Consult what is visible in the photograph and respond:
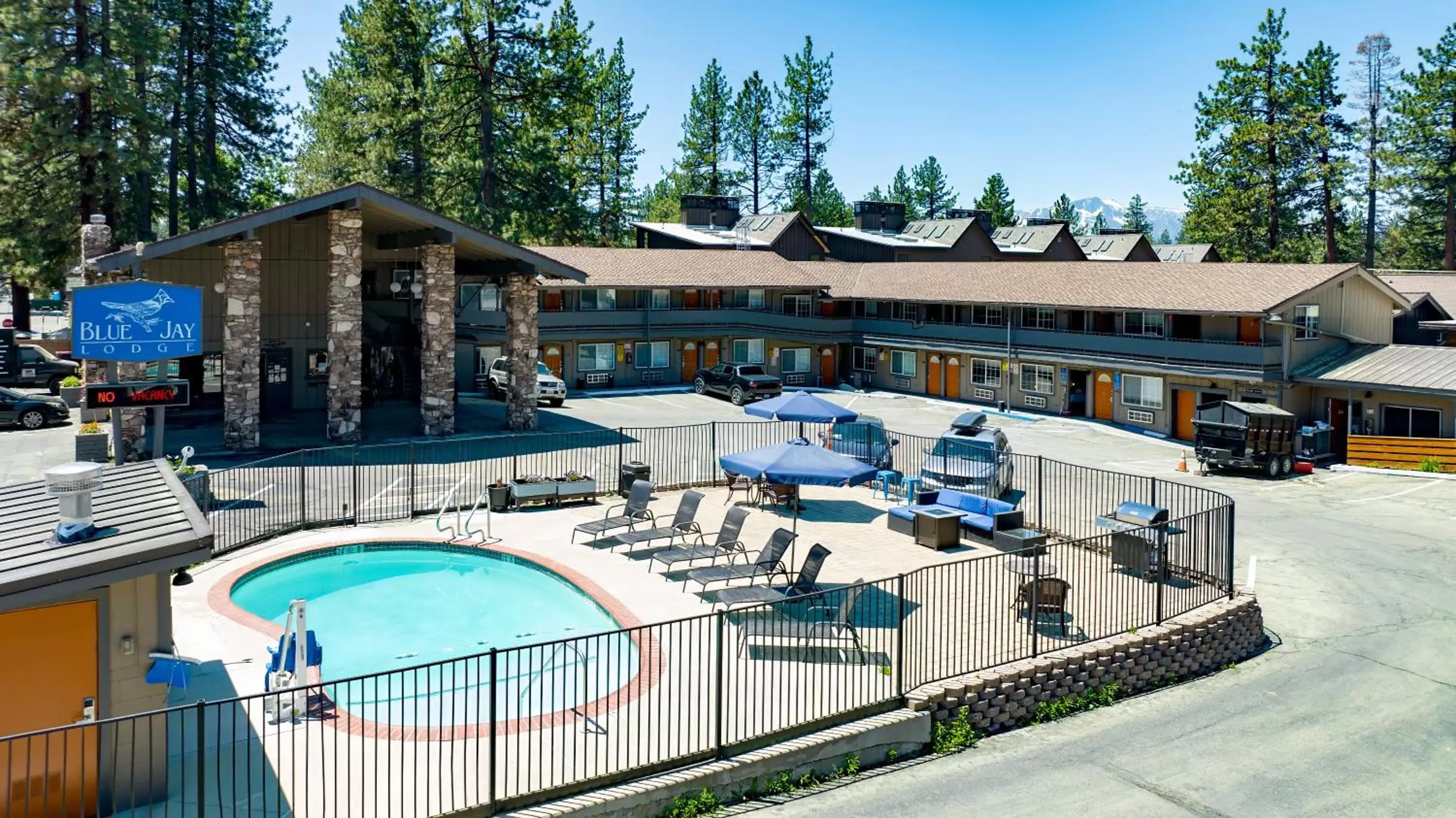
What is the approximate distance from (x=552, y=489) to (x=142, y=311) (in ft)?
28.8

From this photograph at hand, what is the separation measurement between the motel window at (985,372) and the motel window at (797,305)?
1003cm

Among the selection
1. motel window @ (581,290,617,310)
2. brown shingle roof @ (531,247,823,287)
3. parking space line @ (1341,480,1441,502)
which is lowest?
parking space line @ (1341,480,1441,502)

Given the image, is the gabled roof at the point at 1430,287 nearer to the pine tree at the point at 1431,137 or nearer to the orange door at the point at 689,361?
the pine tree at the point at 1431,137

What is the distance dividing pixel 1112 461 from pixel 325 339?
2701cm

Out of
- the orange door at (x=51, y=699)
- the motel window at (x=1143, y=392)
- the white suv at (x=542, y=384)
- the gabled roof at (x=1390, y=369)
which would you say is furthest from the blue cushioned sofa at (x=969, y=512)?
the white suv at (x=542, y=384)

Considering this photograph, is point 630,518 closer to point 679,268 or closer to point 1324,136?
point 679,268

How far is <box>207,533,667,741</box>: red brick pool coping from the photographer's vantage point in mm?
11273

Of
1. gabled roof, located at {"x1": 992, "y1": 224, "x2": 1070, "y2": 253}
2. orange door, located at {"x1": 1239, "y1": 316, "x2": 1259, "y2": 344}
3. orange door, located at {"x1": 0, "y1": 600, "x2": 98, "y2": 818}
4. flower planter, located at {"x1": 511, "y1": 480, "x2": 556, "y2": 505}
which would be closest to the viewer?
orange door, located at {"x1": 0, "y1": 600, "x2": 98, "y2": 818}

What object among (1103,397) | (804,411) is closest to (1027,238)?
(1103,397)

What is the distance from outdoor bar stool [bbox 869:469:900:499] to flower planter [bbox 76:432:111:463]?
63.9 feet

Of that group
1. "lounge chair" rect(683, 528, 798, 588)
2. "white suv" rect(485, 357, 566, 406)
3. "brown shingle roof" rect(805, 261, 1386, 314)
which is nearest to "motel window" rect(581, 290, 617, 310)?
"white suv" rect(485, 357, 566, 406)

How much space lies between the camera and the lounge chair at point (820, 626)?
43.2 ft

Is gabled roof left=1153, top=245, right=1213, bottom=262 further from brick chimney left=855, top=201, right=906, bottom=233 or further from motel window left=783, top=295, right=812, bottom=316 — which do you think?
motel window left=783, top=295, right=812, bottom=316

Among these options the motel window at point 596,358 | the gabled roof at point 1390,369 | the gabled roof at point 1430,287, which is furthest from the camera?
the motel window at point 596,358
